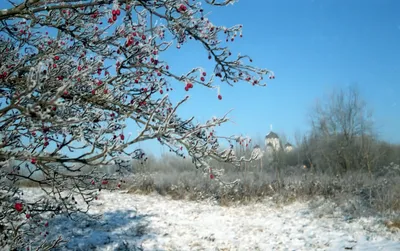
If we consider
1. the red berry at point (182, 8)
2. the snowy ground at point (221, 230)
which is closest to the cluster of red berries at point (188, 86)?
the red berry at point (182, 8)

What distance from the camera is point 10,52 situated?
329 centimetres

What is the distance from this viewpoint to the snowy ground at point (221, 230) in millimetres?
7164

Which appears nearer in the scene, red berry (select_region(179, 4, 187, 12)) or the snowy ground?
red berry (select_region(179, 4, 187, 12))

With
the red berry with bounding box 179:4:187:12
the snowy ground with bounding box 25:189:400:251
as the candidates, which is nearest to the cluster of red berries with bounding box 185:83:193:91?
the red berry with bounding box 179:4:187:12

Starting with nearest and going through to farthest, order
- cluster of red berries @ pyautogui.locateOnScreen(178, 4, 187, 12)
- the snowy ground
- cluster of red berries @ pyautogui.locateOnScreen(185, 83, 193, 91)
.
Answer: cluster of red berries @ pyautogui.locateOnScreen(178, 4, 187, 12) → cluster of red berries @ pyautogui.locateOnScreen(185, 83, 193, 91) → the snowy ground

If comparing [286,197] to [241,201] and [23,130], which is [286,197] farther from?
[23,130]

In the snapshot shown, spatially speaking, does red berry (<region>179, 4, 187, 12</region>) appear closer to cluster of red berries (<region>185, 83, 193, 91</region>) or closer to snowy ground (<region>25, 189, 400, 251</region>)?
cluster of red berries (<region>185, 83, 193, 91</region>)

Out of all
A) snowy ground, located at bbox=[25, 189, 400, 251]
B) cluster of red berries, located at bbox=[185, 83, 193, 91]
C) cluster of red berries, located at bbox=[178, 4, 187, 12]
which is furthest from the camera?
snowy ground, located at bbox=[25, 189, 400, 251]

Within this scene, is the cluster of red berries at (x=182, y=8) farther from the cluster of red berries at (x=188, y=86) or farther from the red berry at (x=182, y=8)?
the cluster of red berries at (x=188, y=86)

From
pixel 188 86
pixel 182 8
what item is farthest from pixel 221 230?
pixel 182 8

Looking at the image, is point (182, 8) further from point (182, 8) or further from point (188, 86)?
point (188, 86)

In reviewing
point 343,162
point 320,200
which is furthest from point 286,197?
point 343,162

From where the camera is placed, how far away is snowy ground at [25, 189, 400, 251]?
7.16 metres

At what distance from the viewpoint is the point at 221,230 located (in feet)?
28.6
